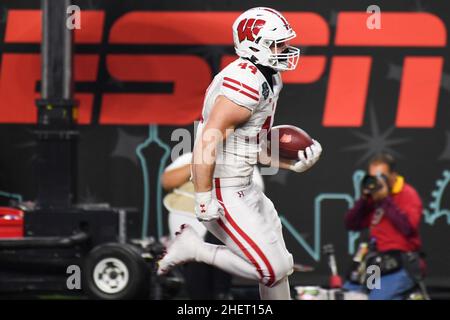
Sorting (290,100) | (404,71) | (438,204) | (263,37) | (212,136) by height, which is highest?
(404,71)

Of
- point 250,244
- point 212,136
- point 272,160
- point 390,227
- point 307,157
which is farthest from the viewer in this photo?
point 390,227

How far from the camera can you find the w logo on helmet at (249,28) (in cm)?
606

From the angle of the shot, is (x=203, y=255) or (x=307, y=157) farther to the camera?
(x=307, y=157)

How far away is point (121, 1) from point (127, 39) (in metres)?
0.32

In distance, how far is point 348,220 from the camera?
8.27 metres

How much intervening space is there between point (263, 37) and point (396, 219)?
2.35m

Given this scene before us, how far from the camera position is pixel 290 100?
9656mm

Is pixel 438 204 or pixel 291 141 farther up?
pixel 438 204

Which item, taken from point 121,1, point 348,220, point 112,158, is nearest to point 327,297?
point 348,220

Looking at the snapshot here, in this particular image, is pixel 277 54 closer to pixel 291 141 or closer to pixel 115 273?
pixel 291 141

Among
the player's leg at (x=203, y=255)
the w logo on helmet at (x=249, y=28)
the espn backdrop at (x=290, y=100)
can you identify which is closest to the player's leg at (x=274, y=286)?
the player's leg at (x=203, y=255)

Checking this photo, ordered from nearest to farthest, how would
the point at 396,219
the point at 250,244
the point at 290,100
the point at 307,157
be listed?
the point at 250,244 → the point at 307,157 → the point at 396,219 → the point at 290,100

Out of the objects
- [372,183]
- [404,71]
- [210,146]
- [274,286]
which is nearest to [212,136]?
[210,146]
